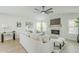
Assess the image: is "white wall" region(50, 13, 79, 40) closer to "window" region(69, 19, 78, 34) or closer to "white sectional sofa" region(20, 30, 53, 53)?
"window" region(69, 19, 78, 34)

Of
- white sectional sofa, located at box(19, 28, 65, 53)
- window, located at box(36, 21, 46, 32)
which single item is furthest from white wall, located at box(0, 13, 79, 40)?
white sectional sofa, located at box(19, 28, 65, 53)

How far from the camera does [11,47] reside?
186 centimetres

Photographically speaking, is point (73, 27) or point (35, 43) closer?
point (73, 27)

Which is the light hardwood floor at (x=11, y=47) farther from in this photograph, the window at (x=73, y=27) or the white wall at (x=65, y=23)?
the window at (x=73, y=27)

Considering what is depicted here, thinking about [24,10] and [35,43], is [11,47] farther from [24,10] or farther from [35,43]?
[24,10]

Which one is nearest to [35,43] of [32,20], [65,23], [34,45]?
[34,45]

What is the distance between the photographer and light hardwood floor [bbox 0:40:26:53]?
183cm

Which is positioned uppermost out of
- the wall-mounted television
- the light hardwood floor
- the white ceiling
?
the white ceiling

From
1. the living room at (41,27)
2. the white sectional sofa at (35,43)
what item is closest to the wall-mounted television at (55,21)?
the living room at (41,27)

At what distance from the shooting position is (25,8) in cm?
185

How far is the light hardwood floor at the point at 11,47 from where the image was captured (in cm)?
183

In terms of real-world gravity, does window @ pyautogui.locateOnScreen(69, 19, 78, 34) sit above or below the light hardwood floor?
above
